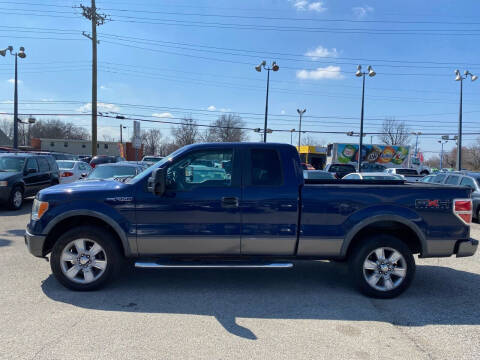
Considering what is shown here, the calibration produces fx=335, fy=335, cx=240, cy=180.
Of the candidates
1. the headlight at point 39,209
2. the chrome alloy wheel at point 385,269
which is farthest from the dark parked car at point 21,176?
the chrome alloy wheel at point 385,269

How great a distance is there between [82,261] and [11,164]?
28.1 feet

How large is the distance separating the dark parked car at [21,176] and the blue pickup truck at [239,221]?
706 centimetres

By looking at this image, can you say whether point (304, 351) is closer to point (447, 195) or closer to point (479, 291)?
point (447, 195)

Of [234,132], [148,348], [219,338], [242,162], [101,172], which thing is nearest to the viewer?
[148,348]

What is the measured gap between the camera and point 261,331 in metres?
3.41

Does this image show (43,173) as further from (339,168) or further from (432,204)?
(339,168)

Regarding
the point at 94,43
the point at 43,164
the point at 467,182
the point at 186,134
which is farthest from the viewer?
the point at 186,134

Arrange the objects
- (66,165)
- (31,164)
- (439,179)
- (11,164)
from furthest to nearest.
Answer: (66,165) < (439,179) < (31,164) < (11,164)

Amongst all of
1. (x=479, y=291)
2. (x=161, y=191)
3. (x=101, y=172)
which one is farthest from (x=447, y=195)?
(x=101, y=172)

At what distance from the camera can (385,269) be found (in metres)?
4.34

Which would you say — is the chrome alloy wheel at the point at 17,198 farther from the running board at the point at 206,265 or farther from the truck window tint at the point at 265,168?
the truck window tint at the point at 265,168

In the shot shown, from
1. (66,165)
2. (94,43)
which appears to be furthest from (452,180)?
(94,43)

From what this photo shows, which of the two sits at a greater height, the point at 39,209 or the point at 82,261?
the point at 39,209

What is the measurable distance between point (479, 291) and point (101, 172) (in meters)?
9.13
